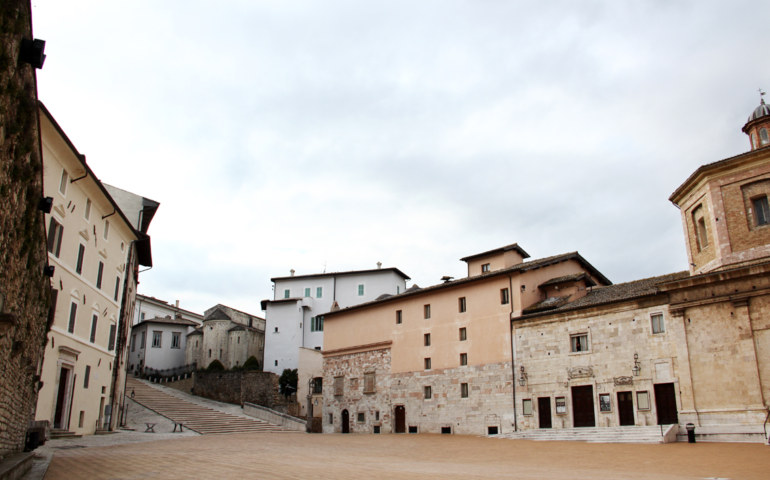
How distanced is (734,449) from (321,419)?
32.8 meters

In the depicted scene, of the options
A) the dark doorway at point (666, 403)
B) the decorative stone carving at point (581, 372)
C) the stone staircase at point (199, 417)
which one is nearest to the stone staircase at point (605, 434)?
the dark doorway at point (666, 403)

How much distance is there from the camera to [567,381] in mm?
28781

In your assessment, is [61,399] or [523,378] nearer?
[61,399]

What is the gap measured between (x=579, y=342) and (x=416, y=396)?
12830 mm

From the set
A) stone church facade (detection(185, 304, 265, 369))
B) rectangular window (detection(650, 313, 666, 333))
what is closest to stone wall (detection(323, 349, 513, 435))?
rectangular window (detection(650, 313, 666, 333))

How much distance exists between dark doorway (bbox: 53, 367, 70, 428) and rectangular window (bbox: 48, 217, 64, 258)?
544 cm

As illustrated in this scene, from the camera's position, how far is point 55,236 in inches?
841

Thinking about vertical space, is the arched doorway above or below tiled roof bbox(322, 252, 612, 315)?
below

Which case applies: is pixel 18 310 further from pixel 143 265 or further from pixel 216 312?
pixel 216 312

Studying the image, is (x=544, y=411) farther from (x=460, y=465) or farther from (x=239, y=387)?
(x=239, y=387)

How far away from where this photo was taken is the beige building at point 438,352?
32781 millimetres

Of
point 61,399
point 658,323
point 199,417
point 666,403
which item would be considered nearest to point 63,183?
point 61,399

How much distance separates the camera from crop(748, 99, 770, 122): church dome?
91.0 feet

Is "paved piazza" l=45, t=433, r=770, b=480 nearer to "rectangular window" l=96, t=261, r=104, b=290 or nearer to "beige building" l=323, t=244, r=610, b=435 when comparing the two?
"rectangular window" l=96, t=261, r=104, b=290
